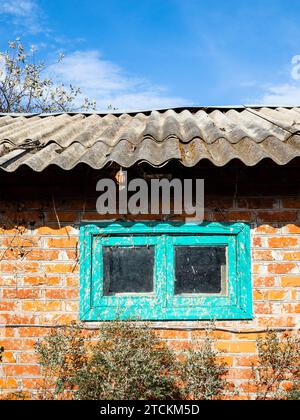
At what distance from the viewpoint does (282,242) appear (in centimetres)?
365

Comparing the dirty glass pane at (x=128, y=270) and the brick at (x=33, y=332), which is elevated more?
the dirty glass pane at (x=128, y=270)

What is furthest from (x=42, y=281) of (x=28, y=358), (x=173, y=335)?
(x=173, y=335)

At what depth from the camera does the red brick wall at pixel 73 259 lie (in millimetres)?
3580

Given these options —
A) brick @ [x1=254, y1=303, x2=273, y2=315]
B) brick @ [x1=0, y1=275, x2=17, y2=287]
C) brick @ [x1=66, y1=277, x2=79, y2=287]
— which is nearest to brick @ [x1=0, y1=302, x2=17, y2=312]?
brick @ [x1=0, y1=275, x2=17, y2=287]

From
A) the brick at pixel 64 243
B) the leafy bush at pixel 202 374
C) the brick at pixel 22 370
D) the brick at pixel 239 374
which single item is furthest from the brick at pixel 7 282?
the brick at pixel 239 374

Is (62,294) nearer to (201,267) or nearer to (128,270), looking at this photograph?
(128,270)

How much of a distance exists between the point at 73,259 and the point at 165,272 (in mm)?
871

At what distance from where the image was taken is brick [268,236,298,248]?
364cm

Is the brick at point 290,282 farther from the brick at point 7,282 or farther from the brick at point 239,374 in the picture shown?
the brick at point 7,282

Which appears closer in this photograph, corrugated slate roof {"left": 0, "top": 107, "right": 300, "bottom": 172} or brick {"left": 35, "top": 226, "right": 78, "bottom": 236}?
corrugated slate roof {"left": 0, "top": 107, "right": 300, "bottom": 172}

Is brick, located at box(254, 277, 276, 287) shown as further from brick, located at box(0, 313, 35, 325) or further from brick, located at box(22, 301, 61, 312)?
brick, located at box(0, 313, 35, 325)

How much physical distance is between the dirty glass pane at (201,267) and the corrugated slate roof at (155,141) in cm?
96

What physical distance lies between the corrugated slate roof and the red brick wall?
26cm
